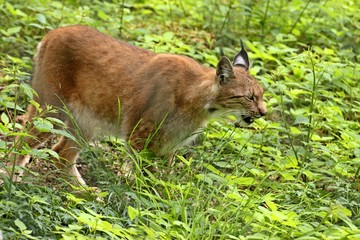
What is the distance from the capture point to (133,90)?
27.3ft

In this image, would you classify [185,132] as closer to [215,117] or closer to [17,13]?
[215,117]

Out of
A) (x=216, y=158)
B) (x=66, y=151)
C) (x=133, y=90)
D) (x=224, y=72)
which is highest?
(x=224, y=72)

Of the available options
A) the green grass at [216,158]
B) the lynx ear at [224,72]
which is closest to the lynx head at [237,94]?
the lynx ear at [224,72]

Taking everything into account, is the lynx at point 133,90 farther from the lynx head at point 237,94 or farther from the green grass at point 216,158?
the green grass at point 216,158

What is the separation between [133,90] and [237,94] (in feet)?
3.26

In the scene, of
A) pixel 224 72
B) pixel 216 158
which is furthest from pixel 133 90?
pixel 216 158

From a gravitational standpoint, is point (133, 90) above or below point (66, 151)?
above

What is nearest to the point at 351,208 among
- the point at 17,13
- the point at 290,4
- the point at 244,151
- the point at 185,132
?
the point at 244,151

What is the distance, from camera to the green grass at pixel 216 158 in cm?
648

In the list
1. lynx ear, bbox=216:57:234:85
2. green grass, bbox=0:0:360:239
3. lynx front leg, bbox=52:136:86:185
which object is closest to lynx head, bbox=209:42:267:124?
lynx ear, bbox=216:57:234:85

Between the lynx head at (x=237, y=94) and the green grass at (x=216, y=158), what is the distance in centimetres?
24

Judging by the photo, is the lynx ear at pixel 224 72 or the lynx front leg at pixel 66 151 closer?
the lynx ear at pixel 224 72

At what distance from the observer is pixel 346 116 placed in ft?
32.8

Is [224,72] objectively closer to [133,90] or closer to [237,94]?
[237,94]
